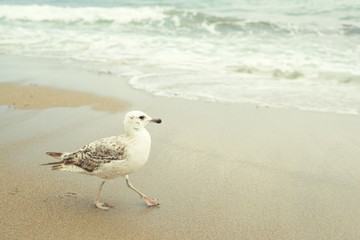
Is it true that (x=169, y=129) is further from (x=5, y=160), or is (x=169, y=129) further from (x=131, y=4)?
(x=131, y=4)

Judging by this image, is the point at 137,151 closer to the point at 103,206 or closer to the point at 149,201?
the point at 149,201

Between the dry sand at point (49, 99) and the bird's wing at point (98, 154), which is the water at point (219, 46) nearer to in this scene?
the dry sand at point (49, 99)

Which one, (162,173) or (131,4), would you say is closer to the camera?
(162,173)

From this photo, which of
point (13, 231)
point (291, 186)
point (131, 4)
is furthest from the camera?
point (131, 4)

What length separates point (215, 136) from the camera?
206 inches

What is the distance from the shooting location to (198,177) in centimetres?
411

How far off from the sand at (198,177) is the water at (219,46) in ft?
3.85

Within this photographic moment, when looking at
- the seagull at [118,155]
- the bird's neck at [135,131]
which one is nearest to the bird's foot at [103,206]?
the seagull at [118,155]

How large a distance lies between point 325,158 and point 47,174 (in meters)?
3.17

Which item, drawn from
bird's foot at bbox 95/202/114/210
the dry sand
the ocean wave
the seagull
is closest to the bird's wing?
the seagull

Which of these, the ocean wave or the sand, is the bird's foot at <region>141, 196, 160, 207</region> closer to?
the sand

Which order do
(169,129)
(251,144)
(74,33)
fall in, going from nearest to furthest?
(251,144) → (169,129) → (74,33)

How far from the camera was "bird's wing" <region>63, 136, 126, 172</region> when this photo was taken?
3.36m

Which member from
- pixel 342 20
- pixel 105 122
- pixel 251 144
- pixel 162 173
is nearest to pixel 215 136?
pixel 251 144
